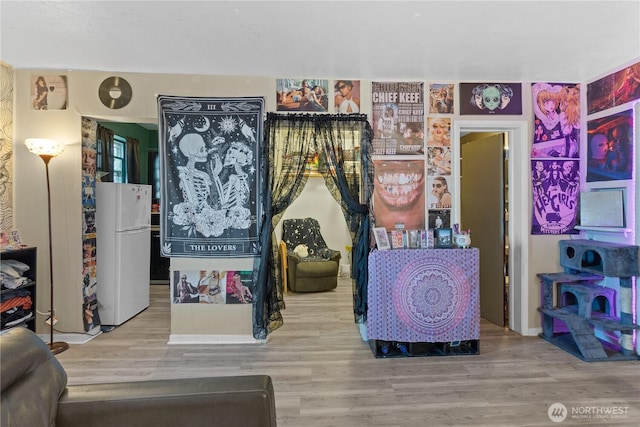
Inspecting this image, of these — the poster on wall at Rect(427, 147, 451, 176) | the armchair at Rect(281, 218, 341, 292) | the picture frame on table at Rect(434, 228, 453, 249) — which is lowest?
the armchair at Rect(281, 218, 341, 292)

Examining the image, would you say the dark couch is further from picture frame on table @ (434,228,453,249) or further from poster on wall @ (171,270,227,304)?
picture frame on table @ (434,228,453,249)

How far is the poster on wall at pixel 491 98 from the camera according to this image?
133 inches

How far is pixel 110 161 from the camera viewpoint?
5.26 meters

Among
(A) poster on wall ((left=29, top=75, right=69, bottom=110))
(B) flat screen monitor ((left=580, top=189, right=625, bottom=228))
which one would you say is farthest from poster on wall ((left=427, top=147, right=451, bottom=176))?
(A) poster on wall ((left=29, top=75, right=69, bottom=110))

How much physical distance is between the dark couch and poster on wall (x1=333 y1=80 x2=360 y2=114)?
2682mm

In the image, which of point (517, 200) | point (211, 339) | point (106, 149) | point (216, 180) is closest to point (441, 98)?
point (517, 200)

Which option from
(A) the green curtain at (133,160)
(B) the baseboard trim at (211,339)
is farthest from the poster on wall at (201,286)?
(A) the green curtain at (133,160)

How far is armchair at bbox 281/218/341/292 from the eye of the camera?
5.09 meters

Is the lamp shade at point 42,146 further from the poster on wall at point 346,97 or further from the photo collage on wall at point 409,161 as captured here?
the photo collage on wall at point 409,161

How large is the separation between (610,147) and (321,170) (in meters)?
2.69

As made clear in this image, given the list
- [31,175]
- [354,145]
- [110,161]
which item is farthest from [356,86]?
[110,161]

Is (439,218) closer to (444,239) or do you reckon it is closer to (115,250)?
(444,239)

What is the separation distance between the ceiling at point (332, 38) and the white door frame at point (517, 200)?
476 mm

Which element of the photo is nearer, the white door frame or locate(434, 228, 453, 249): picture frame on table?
locate(434, 228, 453, 249): picture frame on table
